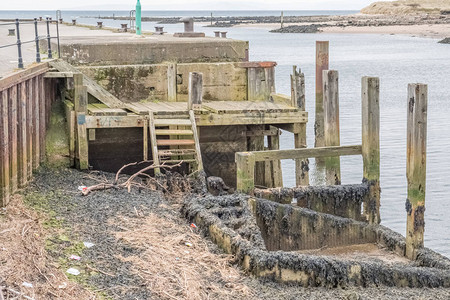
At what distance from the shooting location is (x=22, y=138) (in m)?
13.7

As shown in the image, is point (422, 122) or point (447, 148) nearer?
point (422, 122)

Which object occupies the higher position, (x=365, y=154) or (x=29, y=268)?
(x=365, y=154)

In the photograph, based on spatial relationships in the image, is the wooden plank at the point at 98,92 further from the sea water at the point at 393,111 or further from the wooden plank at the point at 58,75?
the sea water at the point at 393,111

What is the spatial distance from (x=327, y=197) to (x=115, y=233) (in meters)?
4.48

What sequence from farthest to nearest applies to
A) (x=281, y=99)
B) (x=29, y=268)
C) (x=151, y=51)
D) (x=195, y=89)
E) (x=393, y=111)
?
(x=393, y=111) < (x=151, y=51) < (x=281, y=99) < (x=195, y=89) < (x=29, y=268)

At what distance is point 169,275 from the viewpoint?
993 cm

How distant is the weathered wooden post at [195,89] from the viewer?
1555cm

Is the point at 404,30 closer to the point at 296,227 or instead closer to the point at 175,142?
the point at 175,142

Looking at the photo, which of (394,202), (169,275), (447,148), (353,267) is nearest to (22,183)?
(169,275)

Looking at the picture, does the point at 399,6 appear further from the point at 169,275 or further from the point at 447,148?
the point at 169,275

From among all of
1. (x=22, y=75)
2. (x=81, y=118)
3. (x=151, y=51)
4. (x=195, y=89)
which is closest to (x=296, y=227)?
(x=195, y=89)

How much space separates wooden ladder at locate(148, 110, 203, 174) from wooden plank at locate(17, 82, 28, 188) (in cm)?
238

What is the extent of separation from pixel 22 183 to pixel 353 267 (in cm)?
589

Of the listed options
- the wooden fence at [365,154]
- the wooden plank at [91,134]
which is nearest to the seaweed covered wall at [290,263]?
the wooden fence at [365,154]
